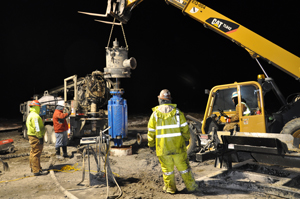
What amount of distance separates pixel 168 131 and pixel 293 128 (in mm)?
3417

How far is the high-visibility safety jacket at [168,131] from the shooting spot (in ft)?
13.6

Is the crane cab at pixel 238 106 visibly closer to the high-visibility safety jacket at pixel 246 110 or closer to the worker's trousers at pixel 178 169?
the high-visibility safety jacket at pixel 246 110

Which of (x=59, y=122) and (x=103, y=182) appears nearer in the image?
(x=103, y=182)

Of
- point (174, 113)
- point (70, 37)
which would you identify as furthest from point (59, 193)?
point (70, 37)

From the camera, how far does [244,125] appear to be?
6188 millimetres

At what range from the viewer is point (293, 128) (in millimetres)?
5641

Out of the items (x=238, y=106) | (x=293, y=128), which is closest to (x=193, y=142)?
(x=238, y=106)

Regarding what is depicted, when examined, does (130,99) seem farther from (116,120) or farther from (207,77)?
(116,120)

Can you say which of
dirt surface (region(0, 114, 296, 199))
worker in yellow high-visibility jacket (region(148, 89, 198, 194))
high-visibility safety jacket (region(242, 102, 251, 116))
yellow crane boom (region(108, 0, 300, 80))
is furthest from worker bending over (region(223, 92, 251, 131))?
worker in yellow high-visibility jacket (region(148, 89, 198, 194))

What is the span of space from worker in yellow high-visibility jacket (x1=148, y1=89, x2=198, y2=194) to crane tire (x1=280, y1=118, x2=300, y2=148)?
2974 mm

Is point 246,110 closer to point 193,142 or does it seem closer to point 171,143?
point 193,142

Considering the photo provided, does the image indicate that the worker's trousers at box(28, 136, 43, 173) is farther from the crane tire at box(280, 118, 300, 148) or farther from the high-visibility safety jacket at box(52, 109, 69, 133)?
the crane tire at box(280, 118, 300, 148)

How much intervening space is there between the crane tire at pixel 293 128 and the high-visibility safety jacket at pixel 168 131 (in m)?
2.98

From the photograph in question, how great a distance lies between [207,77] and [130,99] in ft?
45.6
